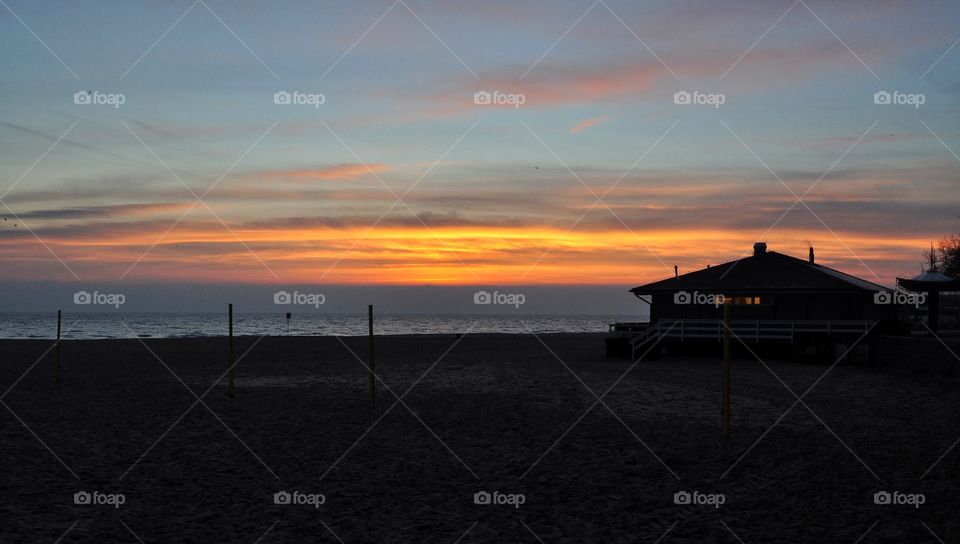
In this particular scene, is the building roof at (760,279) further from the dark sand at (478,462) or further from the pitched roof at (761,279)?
the dark sand at (478,462)

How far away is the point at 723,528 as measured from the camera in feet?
29.2

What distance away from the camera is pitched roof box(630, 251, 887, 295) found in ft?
121

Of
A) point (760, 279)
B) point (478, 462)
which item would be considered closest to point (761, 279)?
point (760, 279)

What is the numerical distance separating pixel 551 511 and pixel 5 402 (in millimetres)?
17054

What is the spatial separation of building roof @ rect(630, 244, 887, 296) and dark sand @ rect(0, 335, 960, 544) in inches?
498

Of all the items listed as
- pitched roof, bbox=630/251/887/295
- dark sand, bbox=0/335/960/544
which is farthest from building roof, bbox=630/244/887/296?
dark sand, bbox=0/335/960/544

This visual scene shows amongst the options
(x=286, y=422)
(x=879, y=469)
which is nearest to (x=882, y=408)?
(x=879, y=469)

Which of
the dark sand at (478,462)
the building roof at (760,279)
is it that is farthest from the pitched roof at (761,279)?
the dark sand at (478,462)

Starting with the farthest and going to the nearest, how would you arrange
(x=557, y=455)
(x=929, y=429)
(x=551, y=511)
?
1. (x=929, y=429)
2. (x=557, y=455)
3. (x=551, y=511)

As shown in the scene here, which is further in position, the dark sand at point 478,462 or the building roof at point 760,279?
the building roof at point 760,279

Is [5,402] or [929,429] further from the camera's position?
[5,402]

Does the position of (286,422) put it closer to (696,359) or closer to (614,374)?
(614,374)

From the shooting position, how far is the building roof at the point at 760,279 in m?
36.9

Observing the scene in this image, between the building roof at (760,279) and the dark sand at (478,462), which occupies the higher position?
the building roof at (760,279)
